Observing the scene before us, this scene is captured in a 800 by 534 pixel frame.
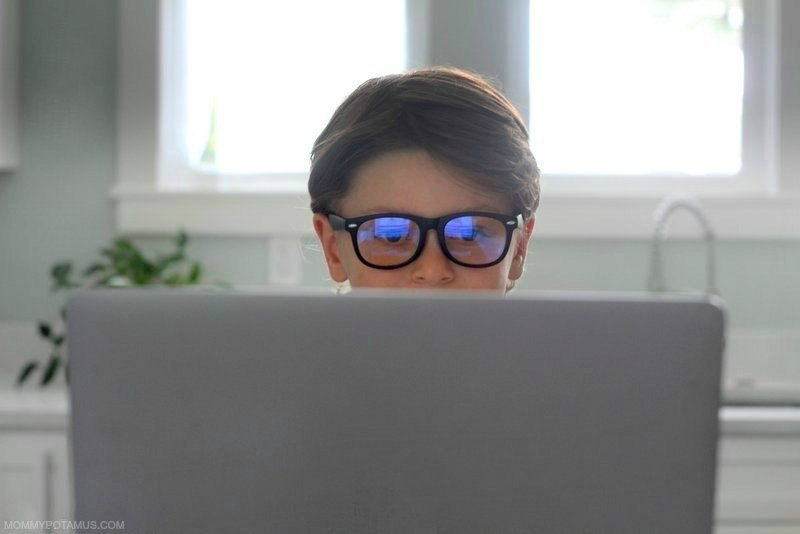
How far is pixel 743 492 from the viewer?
2.21 m

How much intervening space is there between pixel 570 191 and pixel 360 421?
2274 mm

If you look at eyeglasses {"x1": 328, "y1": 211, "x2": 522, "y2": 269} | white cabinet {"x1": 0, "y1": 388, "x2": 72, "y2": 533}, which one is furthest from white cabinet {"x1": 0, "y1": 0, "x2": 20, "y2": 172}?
eyeglasses {"x1": 328, "y1": 211, "x2": 522, "y2": 269}

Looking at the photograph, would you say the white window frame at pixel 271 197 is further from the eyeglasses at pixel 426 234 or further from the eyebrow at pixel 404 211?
the eyeglasses at pixel 426 234

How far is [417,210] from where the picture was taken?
1175 mm

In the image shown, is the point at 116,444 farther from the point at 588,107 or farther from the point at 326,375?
the point at 588,107

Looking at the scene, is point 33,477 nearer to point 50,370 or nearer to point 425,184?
point 50,370

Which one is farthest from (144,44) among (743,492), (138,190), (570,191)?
(743,492)

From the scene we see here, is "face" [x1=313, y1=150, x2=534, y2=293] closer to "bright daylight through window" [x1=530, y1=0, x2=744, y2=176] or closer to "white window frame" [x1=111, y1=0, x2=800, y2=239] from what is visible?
"white window frame" [x1=111, y1=0, x2=800, y2=239]

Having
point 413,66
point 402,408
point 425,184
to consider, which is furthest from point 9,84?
point 402,408

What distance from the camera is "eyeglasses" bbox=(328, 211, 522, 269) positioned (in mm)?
1076

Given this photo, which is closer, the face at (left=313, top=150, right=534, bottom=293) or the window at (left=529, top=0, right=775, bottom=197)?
the face at (left=313, top=150, right=534, bottom=293)

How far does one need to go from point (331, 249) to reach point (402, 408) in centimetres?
63

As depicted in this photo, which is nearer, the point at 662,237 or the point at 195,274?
the point at 195,274

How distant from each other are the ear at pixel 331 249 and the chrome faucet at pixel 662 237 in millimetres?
Answer: 1512
